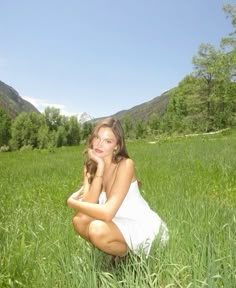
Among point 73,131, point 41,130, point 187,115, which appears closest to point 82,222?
point 187,115

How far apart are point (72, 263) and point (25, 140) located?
8558 centimetres

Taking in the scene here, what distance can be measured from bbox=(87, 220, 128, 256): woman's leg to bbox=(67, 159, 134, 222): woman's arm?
0.07 m

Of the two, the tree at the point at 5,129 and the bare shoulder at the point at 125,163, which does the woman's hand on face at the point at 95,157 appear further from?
the tree at the point at 5,129

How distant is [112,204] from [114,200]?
0.17 ft

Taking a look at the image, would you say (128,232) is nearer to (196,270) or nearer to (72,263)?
(72,263)

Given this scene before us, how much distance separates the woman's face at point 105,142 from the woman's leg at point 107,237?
68 cm

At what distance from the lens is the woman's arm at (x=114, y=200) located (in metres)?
3.20

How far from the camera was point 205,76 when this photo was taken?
50281 mm

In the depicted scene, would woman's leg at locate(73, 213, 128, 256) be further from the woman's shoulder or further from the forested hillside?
the forested hillside

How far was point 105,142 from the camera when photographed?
11.4 ft

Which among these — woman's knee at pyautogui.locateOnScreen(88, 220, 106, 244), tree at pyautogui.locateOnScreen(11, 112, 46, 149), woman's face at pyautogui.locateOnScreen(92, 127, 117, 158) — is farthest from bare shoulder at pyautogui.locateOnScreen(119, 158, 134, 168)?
tree at pyautogui.locateOnScreen(11, 112, 46, 149)

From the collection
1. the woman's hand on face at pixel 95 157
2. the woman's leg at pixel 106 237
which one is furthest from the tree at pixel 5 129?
the woman's leg at pixel 106 237

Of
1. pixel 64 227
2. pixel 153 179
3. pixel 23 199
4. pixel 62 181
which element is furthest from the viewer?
pixel 62 181

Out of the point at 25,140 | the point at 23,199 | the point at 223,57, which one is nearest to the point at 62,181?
the point at 23,199
